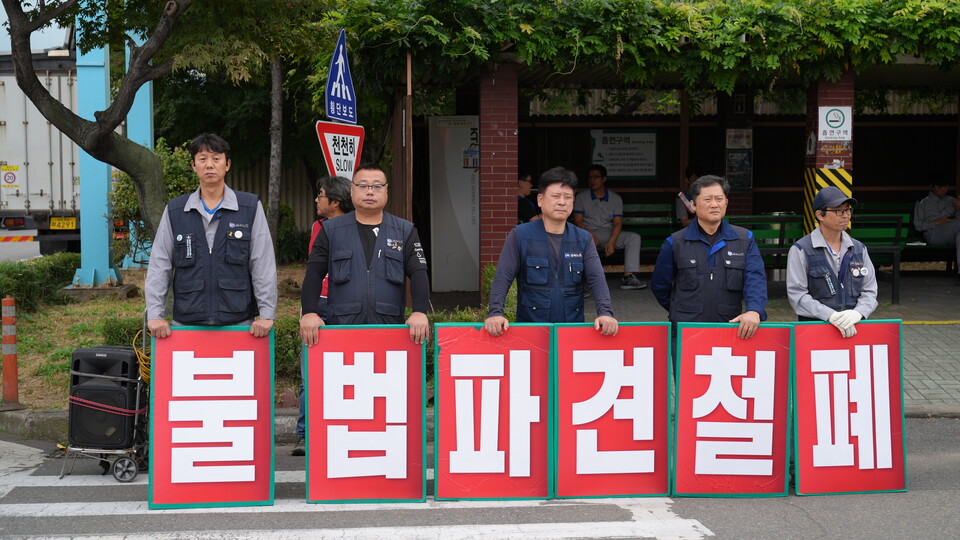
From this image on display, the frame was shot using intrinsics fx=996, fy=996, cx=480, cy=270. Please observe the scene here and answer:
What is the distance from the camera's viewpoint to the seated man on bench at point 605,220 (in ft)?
44.5

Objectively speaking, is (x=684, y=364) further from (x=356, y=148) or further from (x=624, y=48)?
(x=624, y=48)

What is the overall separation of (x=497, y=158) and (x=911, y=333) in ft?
16.7

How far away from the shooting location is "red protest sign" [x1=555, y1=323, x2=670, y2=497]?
5922mm

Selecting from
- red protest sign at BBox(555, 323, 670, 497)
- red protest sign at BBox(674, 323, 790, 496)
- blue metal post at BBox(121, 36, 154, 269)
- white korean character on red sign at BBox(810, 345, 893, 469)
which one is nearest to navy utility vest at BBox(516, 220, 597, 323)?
red protest sign at BBox(555, 323, 670, 497)

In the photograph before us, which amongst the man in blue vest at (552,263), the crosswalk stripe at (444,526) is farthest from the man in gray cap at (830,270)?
the crosswalk stripe at (444,526)

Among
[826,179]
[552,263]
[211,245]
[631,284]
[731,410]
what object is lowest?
[731,410]

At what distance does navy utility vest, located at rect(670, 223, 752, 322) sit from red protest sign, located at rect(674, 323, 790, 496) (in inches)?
11.2

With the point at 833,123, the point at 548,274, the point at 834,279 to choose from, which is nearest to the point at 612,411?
the point at 548,274

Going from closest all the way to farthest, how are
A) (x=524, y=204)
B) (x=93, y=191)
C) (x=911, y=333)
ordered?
(x=911, y=333) → (x=524, y=204) → (x=93, y=191)

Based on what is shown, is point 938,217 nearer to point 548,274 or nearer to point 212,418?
point 548,274

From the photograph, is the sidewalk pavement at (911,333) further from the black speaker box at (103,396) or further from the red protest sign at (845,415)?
the red protest sign at (845,415)

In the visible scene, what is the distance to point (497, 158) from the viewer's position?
12148 millimetres

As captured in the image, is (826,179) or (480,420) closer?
(480,420)

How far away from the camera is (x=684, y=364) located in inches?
236
